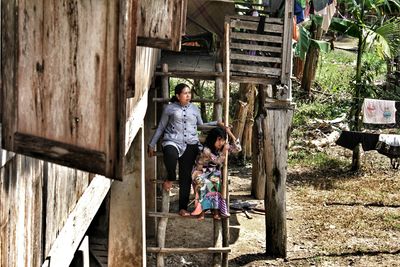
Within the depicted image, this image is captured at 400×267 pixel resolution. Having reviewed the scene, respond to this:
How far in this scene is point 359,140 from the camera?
14.0 meters

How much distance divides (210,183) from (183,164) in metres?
0.35

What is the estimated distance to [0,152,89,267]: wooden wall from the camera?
2.65 m

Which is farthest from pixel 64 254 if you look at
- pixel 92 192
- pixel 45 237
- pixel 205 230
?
pixel 205 230

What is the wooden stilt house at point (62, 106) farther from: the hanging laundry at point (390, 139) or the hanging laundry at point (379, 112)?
the hanging laundry at point (379, 112)

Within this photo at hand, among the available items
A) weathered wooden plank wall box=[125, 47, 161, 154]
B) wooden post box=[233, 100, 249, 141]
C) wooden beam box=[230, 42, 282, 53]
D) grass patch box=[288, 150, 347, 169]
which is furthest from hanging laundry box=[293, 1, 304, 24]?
grass patch box=[288, 150, 347, 169]

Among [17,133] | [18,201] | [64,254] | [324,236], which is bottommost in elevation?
[324,236]

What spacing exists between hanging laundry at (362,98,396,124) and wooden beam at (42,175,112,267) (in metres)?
10.4

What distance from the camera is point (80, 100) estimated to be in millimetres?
2430

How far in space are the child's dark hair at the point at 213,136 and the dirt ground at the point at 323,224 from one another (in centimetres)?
248

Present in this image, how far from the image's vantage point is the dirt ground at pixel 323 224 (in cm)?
1029

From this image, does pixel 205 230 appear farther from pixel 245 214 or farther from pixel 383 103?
pixel 383 103

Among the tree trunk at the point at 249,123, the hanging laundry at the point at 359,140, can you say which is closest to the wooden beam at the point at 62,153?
the tree trunk at the point at 249,123

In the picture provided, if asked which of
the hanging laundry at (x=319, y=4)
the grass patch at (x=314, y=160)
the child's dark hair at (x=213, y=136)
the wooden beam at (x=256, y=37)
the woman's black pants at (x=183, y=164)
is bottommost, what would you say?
the grass patch at (x=314, y=160)

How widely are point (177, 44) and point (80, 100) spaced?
172 cm
